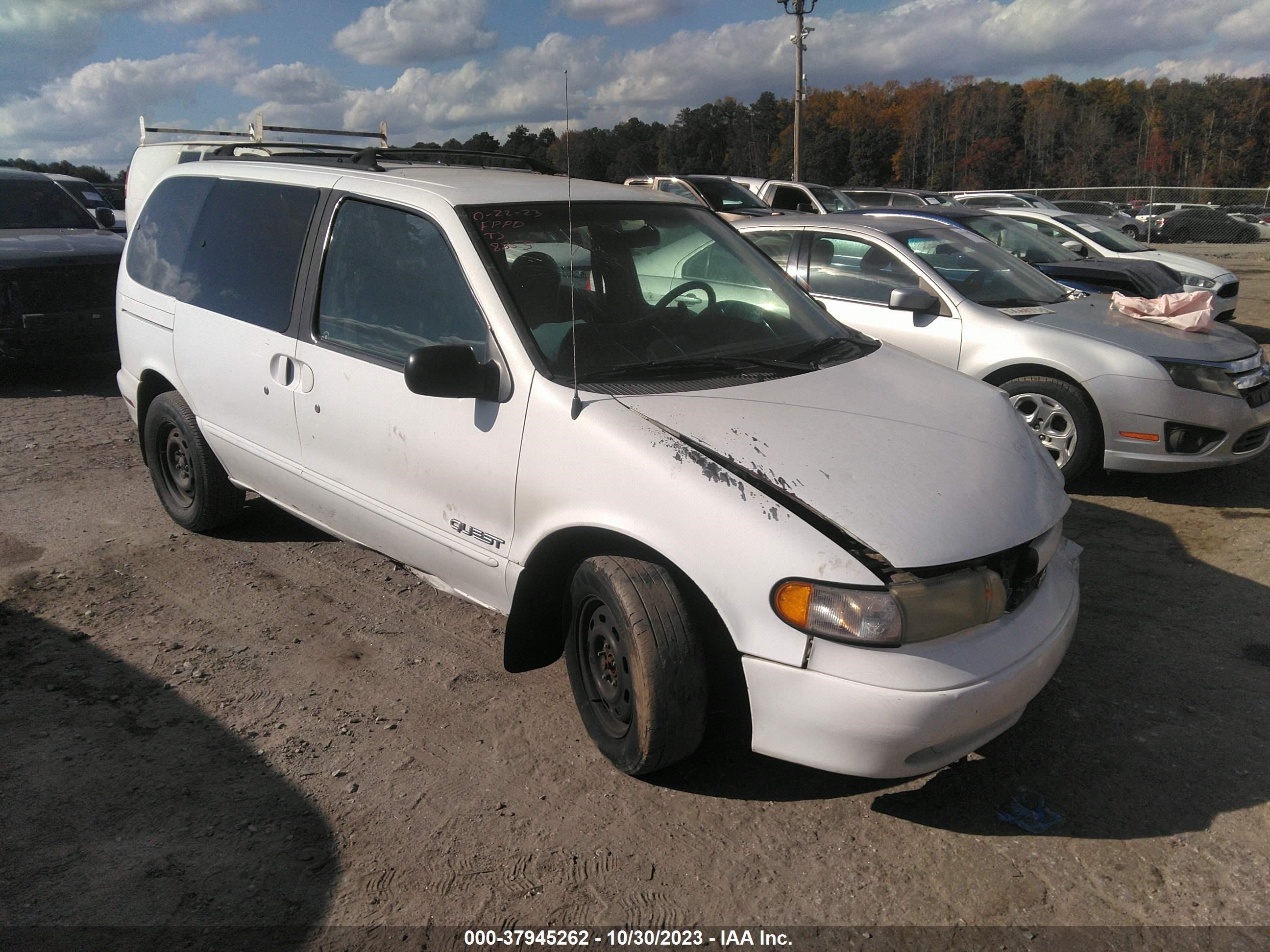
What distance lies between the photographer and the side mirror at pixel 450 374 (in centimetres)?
294

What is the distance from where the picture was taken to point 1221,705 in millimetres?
3373

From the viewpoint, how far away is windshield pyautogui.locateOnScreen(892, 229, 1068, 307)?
6.38 meters

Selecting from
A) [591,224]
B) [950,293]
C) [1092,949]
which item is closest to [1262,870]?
[1092,949]

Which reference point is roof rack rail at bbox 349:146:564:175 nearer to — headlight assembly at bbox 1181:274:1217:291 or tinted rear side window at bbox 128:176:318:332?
tinted rear side window at bbox 128:176:318:332

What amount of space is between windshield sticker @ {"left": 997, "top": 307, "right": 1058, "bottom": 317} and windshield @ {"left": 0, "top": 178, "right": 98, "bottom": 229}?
904 centimetres

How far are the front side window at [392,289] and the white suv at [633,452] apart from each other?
0.01m

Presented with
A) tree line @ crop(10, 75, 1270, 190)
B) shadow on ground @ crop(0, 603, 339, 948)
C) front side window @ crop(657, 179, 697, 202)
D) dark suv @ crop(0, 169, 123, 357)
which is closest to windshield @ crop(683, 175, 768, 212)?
front side window @ crop(657, 179, 697, 202)

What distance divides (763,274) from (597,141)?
96 centimetres

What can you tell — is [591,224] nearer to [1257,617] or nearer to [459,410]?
[459,410]

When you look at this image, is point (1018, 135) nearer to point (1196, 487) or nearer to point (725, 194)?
point (725, 194)

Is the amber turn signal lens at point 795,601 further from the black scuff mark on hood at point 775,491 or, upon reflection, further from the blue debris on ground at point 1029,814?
the blue debris on ground at point 1029,814

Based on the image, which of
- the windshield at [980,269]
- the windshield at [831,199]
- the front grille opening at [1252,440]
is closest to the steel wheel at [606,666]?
the windshield at [980,269]

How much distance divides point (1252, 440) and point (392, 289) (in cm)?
506

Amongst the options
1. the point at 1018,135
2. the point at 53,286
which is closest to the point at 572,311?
the point at 53,286
